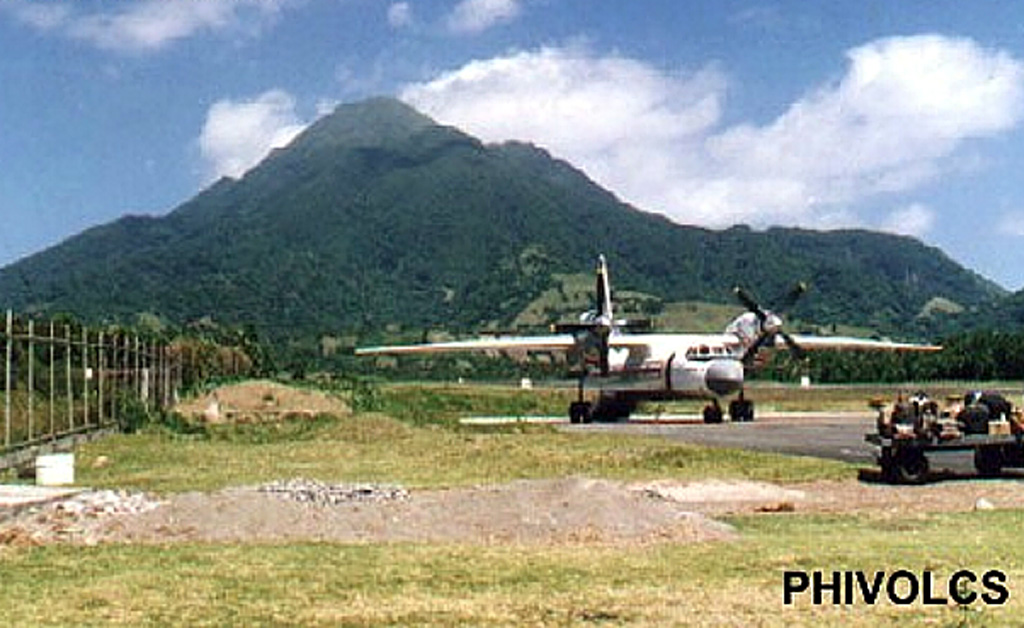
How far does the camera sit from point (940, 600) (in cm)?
1151

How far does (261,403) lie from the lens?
172 feet

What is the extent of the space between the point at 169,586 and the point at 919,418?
16.7m

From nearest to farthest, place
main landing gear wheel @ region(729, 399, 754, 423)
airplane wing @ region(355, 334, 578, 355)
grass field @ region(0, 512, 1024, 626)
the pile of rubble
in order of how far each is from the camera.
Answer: grass field @ region(0, 512, 1024, 626)
the pile of rubble
main landing gear wheel @ region(729, 399, 754, 423)
airplane wing @ region(355, 334, 578, 355)

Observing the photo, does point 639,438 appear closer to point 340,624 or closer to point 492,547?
point 492,547

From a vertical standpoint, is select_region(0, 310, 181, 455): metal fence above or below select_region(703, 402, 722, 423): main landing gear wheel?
above

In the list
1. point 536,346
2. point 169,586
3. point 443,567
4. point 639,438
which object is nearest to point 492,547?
point 443,567

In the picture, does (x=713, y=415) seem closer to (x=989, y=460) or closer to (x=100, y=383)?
(x=100, y=383)

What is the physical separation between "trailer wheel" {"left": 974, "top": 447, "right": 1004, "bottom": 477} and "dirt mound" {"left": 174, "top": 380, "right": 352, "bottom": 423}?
27776mm

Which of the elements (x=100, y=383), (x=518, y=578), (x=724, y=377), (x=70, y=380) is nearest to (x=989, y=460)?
(x=518, y=578)

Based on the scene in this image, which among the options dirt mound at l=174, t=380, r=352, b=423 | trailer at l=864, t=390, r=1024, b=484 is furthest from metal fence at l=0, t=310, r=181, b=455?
trailer at l=864, t=390, r=1024, b=484

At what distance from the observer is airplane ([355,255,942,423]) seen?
55406 millimetres

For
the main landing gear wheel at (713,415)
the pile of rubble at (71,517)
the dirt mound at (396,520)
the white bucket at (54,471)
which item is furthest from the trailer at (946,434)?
the main landing gear wheel at (713,415)

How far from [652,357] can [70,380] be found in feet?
99.2

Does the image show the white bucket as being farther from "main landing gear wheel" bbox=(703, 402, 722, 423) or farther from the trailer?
"main landing gear wheel" bbox=(703, 402, 722, 423)
